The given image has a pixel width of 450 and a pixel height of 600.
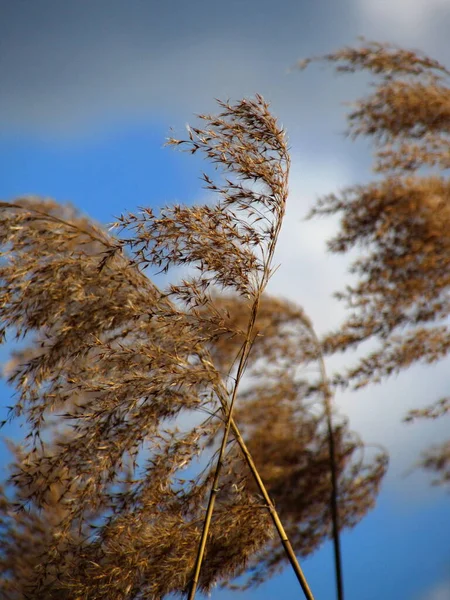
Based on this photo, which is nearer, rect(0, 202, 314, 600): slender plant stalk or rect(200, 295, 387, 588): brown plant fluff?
rect(0, 202, 314, 600): slender plant stalk

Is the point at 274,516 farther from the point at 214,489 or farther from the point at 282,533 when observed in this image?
the point at 214,489

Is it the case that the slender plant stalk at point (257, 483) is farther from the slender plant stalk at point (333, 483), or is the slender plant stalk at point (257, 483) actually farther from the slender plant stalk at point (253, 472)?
the slender plant stalk at point (333, 483)

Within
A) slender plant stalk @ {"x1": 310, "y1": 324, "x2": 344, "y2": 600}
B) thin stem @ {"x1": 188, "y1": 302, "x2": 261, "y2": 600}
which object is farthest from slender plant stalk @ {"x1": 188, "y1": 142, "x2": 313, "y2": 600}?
slender plant stalk @ {"x1": 310, "y1": 324, "x2": 344, "y2": 600}

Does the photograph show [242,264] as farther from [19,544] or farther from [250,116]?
[19,544]

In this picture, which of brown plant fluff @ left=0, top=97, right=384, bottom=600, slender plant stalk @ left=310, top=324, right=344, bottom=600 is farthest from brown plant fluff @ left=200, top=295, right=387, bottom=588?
brown plant fluff @ left=0, top=97, right=384, bottom=600

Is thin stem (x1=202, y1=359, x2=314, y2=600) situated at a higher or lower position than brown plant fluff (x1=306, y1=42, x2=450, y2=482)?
lower

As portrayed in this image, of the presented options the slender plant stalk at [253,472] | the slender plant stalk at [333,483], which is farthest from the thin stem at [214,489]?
the slender plant stalk at [333,483]

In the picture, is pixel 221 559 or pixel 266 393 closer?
pixel 221 559

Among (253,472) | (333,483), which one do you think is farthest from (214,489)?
(333,483)

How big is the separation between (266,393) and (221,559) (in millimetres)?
2018

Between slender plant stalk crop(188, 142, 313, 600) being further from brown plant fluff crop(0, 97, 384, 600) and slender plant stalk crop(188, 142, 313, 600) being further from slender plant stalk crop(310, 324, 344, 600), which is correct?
slender plant stalk crop(310, 324, 344, 600)

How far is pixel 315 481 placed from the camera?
341cm

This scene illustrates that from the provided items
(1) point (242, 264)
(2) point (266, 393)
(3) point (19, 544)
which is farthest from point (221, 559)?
(2) point (266, 393)

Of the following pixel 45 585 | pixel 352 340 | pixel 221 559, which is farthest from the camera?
pixel 352 340
